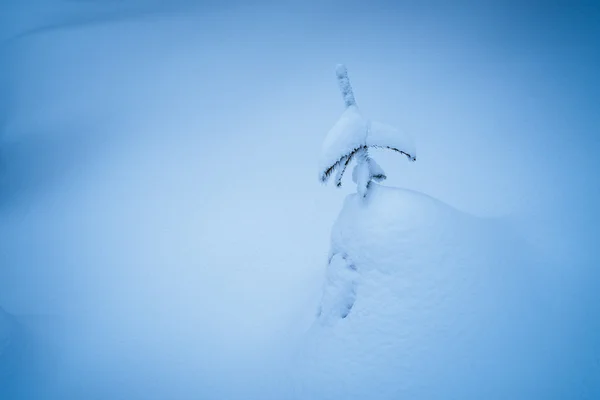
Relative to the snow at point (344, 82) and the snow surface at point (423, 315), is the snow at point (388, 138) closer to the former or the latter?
the snow at point (344, 82)

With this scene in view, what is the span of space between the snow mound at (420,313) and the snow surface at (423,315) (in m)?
0.01

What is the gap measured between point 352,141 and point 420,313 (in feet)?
7.37

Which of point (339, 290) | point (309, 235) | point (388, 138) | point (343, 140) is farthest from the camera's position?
point (309, 235)

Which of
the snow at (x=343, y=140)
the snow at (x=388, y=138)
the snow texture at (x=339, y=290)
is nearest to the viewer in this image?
the snow at (x=343, y=140)

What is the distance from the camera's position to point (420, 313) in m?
3.74

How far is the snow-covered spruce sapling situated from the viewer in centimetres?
373

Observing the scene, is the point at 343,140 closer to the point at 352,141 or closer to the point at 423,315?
the point at 352,141

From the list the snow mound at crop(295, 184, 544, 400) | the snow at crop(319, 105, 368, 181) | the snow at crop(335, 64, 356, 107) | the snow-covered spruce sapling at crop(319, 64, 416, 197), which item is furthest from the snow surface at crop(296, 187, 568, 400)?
the snow at crop(335, 64, 356, 107)

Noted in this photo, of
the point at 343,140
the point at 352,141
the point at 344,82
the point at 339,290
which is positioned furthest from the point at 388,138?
the point at 339,290

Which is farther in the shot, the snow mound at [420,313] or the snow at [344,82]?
the snow at [344,82]

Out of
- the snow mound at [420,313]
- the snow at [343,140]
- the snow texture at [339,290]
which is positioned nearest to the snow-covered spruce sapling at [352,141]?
the snow at [343,140]

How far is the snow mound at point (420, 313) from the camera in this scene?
11.8 feet

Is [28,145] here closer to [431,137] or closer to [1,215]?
[1,215]

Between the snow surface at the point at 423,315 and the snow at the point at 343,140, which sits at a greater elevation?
the snow at the point at 343,140
